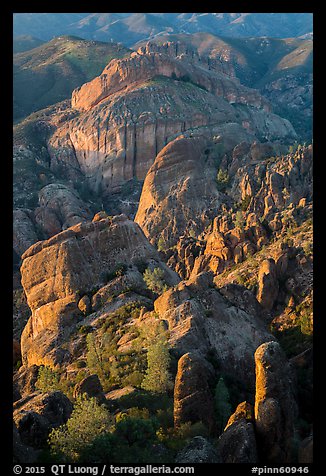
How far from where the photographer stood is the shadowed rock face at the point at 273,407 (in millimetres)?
24156

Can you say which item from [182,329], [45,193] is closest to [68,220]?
[45,193]

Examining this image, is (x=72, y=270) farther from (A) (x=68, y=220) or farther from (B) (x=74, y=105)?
(B) (x=74, y=105)

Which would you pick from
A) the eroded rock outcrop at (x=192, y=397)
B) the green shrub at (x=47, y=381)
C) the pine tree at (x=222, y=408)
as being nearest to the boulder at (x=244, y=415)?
the eroded rock outcrop at (x=192, y=397)

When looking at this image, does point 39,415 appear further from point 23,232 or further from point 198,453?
point 23,232

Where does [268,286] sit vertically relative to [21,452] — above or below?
below

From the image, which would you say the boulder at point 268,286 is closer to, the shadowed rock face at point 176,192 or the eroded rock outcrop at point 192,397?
the eroded rock outcrop at point 192,397

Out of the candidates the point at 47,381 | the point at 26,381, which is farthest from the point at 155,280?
the point at 47,381

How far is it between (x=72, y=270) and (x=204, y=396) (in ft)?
87.5

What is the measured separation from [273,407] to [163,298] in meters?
18.9

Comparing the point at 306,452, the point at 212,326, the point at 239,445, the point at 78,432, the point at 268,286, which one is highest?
the point at 306,452

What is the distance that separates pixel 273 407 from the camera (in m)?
24.5

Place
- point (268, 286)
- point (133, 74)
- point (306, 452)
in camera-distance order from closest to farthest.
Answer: point (306, 452)
point (268, 286)
point (133, 74)

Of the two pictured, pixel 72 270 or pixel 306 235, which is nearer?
pixel 72 270

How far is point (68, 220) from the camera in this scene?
104 metres
